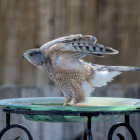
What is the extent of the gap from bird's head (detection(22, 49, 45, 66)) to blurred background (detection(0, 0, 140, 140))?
1734mm

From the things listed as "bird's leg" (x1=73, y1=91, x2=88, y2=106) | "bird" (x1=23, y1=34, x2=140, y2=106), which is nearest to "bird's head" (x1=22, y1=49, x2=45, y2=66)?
"bird" (x1=23, y1=34, x2=140, y2=106)

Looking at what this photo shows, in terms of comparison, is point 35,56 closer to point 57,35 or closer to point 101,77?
point 101,77

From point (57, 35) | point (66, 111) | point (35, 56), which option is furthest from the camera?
point (57, 35)

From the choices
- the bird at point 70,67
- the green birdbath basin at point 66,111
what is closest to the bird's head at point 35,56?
the bird at point 70,67

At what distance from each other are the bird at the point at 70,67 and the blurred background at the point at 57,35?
65.1 inches

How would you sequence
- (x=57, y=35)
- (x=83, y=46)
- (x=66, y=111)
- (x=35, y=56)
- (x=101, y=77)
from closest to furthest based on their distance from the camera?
1. (x=66, y=111)
2. (x=83, y=46)
3. (x=35, y=56)
4. (x=101, y=77)
5. (x=57, y=35)

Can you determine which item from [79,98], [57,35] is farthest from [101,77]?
[57,35]

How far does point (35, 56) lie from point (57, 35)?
1769 mm

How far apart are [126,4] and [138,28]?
0.25 metres

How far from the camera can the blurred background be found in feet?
15.5

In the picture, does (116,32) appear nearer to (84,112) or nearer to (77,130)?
(77,130)

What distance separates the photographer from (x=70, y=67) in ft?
10.0

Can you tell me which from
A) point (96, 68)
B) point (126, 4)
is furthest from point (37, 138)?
point (96, 68)

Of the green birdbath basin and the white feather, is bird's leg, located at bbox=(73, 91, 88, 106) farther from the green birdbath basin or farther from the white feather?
the green birdbath basin
